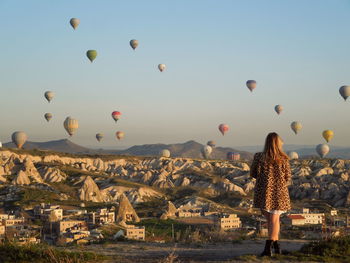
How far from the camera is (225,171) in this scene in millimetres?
145750

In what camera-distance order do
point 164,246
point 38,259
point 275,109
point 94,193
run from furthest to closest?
point 275,109 → point 94,193 → point 164,246 → point 38,259

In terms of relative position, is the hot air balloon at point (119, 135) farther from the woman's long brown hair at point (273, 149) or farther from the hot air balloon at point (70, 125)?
the woman's long brown hair at point (273, 149)

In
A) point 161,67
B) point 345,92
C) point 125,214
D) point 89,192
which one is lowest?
point 125,214

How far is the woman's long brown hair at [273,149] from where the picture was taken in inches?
440

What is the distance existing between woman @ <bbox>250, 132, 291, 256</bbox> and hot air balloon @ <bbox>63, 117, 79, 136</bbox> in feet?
303

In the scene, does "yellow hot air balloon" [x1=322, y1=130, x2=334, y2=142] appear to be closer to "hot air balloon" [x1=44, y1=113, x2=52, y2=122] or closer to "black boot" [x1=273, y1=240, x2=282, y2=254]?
"hot air balloon" [x1=44, y1=113, x2=52, y2=122]

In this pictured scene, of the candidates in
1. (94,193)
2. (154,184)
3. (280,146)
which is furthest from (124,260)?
(154,184)

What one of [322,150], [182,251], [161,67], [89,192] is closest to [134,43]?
[161,67]

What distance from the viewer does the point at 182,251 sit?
12.6m

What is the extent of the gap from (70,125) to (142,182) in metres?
29.2

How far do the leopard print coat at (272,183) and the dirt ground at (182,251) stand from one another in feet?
4.30

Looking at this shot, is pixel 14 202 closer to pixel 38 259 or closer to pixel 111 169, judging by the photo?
pixel 111 169

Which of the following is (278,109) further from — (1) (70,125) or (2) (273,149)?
(2) (273,149)

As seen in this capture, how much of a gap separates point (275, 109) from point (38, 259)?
101 meters
